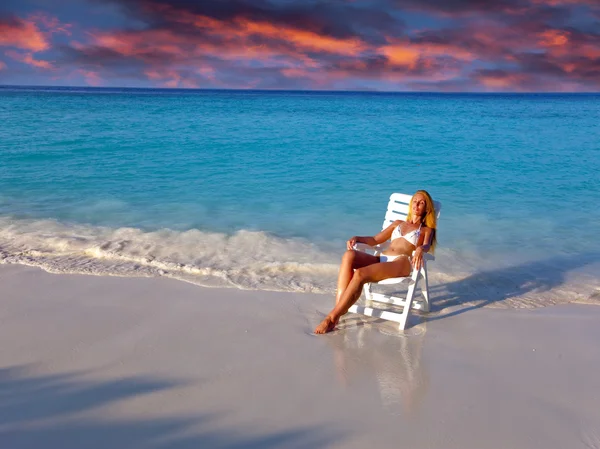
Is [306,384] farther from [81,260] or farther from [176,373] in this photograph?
[81,260]

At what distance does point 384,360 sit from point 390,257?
122cm

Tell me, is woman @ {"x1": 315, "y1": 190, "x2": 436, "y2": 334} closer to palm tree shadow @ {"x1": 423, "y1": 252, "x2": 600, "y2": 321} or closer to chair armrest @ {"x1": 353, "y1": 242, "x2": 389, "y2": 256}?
chair armrest @ {"x1": 353, "y1": 242, "x2": 389, "y2": 256}

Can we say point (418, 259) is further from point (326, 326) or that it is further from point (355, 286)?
point (326, 326)

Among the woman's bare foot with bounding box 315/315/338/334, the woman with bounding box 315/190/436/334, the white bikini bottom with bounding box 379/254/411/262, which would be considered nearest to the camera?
the woman's bare foot with bounding box 315/315/338/334

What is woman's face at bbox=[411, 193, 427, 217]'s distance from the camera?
5.16m

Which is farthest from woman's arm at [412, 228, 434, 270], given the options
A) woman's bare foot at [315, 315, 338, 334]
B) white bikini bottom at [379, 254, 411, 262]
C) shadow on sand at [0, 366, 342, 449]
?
shadow on sand at [0, 366, 342, 449]

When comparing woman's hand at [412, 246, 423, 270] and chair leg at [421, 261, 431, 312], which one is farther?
chair leg at [421, 261, 431, 312]

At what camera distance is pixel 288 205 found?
9.94 metres

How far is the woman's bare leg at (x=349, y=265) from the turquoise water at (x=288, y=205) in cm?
82

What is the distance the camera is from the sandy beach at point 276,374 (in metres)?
3.13

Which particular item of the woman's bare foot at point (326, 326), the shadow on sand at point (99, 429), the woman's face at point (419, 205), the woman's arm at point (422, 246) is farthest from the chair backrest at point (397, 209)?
the shadow on sand at point (99, 429)

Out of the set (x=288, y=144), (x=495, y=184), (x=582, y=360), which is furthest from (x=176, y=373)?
(x=288, y=144)

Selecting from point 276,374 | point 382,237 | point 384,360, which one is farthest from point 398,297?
point 276,374

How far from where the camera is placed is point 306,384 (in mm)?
3670
